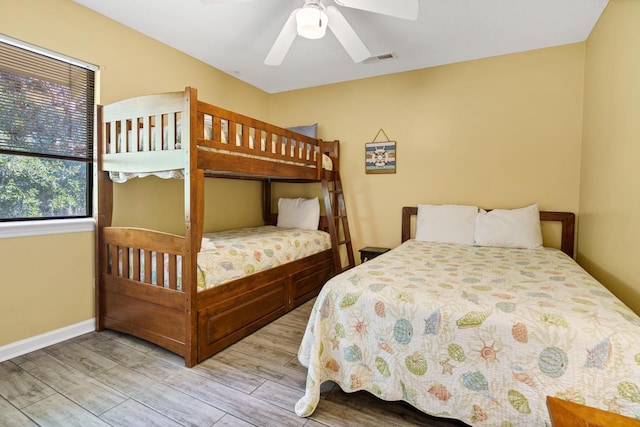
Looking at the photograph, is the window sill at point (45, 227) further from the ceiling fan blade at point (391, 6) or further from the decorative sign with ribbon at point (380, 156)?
the decorative sign with ribbon at point (380, 156)

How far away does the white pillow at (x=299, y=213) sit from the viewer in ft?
12.1

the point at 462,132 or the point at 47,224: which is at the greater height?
the point at 462,132

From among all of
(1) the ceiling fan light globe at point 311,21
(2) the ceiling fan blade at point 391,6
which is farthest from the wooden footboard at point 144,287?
(2) the ceiling fan blade at point 391,6

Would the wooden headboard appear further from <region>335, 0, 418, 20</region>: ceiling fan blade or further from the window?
the window

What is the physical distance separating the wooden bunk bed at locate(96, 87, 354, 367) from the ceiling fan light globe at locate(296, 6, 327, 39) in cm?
77

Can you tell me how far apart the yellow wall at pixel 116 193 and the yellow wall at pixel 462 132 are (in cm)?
184

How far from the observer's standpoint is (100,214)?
240cm

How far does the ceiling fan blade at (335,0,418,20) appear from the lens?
1.72 m

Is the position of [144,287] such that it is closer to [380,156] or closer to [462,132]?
[380,156]

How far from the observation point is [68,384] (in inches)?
69.0

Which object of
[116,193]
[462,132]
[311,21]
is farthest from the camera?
[462,132]

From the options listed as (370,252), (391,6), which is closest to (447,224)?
(370,252)

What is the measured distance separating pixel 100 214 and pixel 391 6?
2492mm

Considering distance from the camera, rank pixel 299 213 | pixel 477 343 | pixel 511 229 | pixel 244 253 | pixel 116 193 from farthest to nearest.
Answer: pixel 299 213
pixel 511 229
pixel 116 193
pixel 244 253
pixel 477 343
